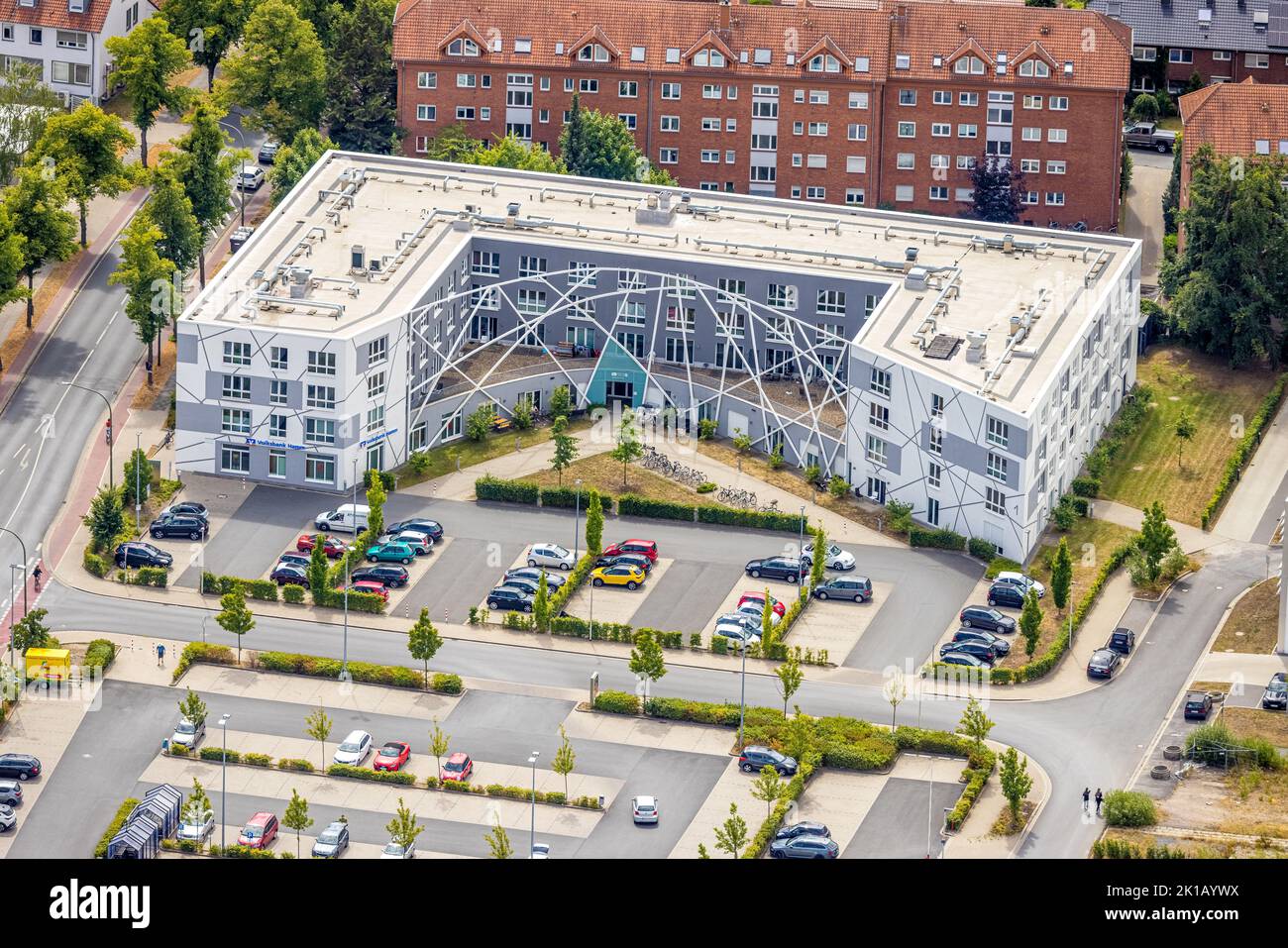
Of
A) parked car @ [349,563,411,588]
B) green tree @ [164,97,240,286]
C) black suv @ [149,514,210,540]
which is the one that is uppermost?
green tree @ [164,97,240,286]

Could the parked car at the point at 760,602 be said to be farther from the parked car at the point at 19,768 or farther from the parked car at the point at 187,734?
the parked car at the point at 19,768

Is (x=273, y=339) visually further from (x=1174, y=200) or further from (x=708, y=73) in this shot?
(x=1174, y=200)

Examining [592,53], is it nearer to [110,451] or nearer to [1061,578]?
[110,451]

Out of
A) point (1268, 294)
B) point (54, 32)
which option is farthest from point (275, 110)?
point (1268, 294)

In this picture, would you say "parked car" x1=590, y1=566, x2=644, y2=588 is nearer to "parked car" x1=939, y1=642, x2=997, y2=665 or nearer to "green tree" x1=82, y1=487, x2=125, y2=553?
"parked car" x1=939, y1=642, x2=997, y2=665

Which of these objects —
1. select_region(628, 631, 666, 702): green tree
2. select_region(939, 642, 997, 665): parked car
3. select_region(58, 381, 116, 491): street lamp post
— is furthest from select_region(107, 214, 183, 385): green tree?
select_region(939, 642, 997, 665): parked car

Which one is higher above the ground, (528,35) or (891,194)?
(528,35)
